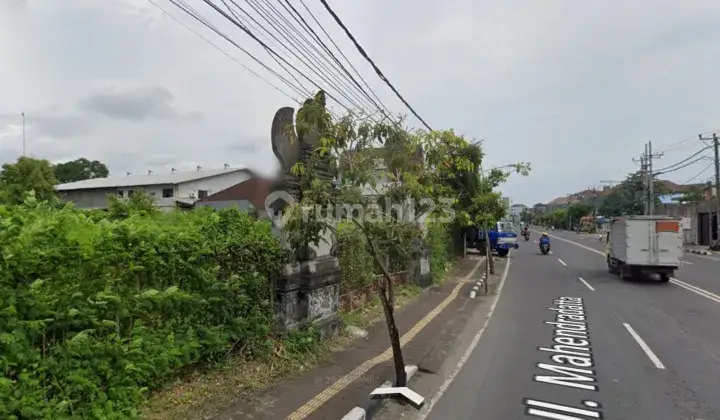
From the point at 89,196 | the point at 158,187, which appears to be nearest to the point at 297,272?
the point at 158,187

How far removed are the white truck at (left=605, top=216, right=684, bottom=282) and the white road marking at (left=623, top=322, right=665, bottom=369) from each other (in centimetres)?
736

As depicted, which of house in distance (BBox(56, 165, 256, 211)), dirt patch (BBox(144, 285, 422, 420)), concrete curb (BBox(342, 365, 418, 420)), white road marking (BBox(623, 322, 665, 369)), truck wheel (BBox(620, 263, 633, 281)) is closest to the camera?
dirt patch (BBox(144, 285, 422, 420))

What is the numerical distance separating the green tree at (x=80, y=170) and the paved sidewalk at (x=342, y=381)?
6027cm

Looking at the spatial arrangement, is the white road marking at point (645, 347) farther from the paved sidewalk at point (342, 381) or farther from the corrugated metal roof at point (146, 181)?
the corrugated metal roof at point (146, 181)

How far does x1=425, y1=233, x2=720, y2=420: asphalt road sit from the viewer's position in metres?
4.86

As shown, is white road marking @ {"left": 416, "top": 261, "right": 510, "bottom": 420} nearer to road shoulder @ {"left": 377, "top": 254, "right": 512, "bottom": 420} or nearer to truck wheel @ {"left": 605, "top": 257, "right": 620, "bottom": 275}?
road shoulder @ {"left": 377, "top": 254, "right": 512, "bottom": 420}

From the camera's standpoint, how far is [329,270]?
724 centimetres

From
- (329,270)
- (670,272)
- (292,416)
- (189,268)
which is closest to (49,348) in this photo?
(189,268)

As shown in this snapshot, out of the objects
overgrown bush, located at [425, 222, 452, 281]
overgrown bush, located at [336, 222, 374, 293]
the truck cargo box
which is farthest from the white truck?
overgrown bush, located at [336, 222, 374, 293]

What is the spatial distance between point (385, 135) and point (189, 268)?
95.9 inches

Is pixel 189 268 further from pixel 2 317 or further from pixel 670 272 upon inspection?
pixel 670 272

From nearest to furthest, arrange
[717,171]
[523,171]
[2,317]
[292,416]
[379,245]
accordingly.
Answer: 1. [2,317]
2. [292,416]
3. [379,245]
4. [523,171]
5. [717,171]

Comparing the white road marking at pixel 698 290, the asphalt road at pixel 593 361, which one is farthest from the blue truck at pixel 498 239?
the asphalt road at pixel 593 361

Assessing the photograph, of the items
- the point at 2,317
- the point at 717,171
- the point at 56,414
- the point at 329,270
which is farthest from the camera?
the point at 717,171
